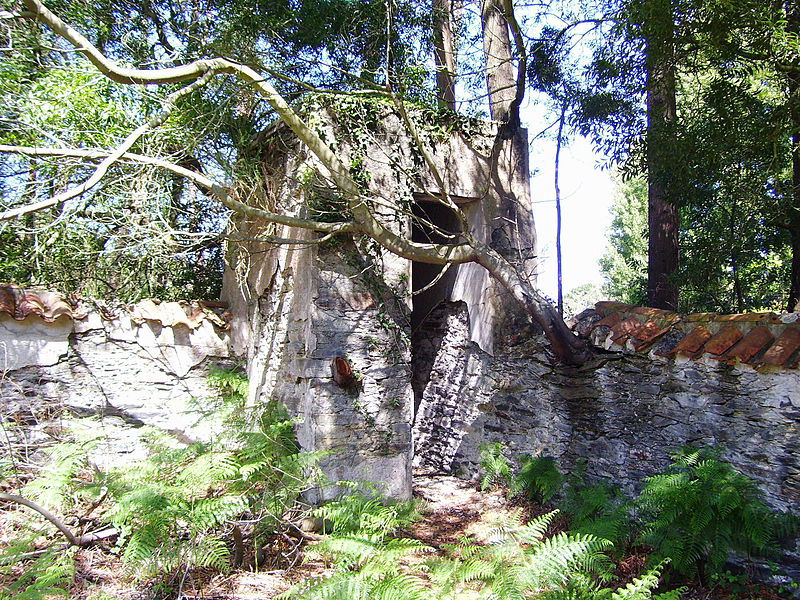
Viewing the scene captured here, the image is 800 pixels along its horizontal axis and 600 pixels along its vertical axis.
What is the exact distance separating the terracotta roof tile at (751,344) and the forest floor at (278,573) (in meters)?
1.46

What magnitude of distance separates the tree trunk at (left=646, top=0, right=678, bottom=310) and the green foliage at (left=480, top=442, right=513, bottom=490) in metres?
2.81

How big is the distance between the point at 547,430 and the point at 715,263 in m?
3.16

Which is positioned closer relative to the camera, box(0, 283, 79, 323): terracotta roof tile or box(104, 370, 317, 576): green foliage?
box(104, 370, 317, 576): green foliage

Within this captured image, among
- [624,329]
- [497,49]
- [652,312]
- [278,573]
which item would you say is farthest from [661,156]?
[278,573]

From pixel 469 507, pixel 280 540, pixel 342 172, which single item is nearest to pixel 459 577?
pixel 280 540

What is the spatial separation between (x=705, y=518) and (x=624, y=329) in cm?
170

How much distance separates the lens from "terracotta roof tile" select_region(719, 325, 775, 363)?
11.6 ft

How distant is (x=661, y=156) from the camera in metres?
5.41

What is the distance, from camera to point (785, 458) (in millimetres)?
3383

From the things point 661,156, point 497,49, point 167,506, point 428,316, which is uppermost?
point 497,49

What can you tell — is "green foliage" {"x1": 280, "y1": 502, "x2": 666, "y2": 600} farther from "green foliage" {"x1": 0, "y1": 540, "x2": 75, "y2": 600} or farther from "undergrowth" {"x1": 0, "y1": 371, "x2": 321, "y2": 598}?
"green foliage" {"x1": 0, "y1": 540, "x2": 75, "y2": 600}

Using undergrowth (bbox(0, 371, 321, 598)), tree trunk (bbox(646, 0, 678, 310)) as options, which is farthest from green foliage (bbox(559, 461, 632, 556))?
tree trunk (bbox(646, 0, 678, 310))

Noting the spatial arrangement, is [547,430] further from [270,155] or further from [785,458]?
[270,155]

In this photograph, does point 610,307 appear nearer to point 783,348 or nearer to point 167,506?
point 783,348
